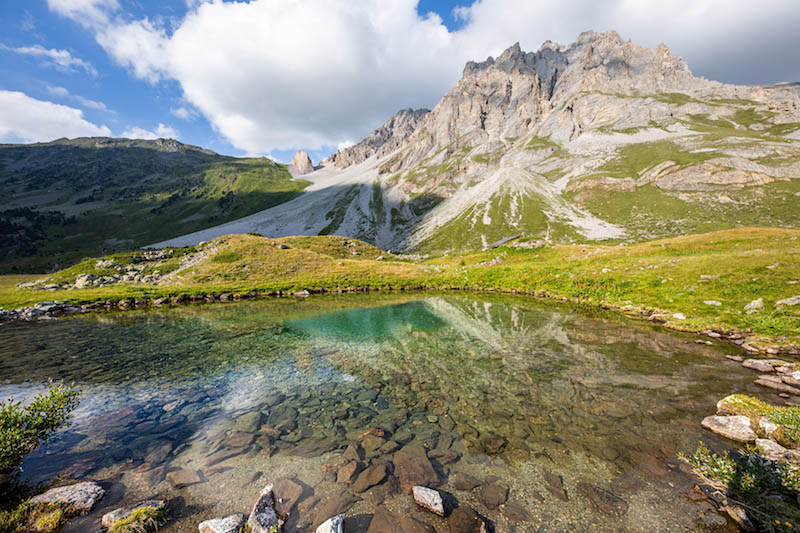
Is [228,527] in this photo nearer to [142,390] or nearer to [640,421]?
[142,390]

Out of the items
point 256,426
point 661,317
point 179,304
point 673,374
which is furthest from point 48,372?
point 661,317

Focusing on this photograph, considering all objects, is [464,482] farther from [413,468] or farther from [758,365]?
[758,365]

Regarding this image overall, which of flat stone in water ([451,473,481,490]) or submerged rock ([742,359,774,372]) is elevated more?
flat stone in water ([451,473,481,490])

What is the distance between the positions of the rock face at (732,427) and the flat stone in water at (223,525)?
632 inches

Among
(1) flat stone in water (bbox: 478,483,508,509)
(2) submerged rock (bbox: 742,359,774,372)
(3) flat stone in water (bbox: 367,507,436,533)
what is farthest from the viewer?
(2) submerged rock (bbox: 742,359,774,372)

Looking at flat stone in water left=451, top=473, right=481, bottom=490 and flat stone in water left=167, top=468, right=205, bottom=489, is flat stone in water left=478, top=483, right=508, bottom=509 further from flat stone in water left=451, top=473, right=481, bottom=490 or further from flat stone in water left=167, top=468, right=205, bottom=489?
flat stone in water left=167, top=468, right=205, bottom=489

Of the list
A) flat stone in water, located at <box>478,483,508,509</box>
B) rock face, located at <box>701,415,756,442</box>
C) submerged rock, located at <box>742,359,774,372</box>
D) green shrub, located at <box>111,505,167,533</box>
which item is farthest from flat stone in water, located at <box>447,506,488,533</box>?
submerged rock, located at <box>742,359,774,372</box>

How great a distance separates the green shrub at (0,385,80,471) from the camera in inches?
326

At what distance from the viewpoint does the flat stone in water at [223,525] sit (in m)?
6.54

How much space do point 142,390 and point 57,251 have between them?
218701 mm

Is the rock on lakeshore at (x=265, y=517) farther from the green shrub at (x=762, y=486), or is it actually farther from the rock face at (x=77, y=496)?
the green shrub at (x=762, y=486)

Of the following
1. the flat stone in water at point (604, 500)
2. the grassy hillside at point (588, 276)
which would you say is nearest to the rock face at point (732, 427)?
the flat stone in water at point (604, 500)

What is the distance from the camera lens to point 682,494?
26.5 feet

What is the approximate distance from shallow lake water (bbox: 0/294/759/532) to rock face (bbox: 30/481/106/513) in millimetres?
360
